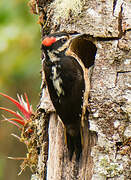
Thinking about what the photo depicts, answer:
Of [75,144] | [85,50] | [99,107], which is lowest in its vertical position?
[75,144]

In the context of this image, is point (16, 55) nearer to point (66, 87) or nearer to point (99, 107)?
point (66, 87)

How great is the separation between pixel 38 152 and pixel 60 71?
0.86 metres

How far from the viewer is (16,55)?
595 cm

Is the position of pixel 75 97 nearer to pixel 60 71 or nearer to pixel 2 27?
pixel 60 71

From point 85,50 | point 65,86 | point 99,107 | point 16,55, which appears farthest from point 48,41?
point 16,55

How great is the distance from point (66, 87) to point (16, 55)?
98.3 inches

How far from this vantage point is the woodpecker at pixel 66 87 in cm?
358

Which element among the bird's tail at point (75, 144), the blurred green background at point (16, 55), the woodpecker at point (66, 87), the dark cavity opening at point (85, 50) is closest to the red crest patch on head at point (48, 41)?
the woodpecker at point (66, 87)

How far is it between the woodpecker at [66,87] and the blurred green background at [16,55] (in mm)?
1452

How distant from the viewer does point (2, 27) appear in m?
5.19

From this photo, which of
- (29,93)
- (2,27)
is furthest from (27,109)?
(29,93)

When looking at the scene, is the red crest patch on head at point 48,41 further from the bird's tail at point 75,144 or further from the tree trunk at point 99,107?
the bird's tail at point 75,144

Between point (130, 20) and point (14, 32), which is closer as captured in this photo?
point (130, 20)

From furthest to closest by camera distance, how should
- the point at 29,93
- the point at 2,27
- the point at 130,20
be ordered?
the point at 29,93
the point at 2,27
the point at 130,20
